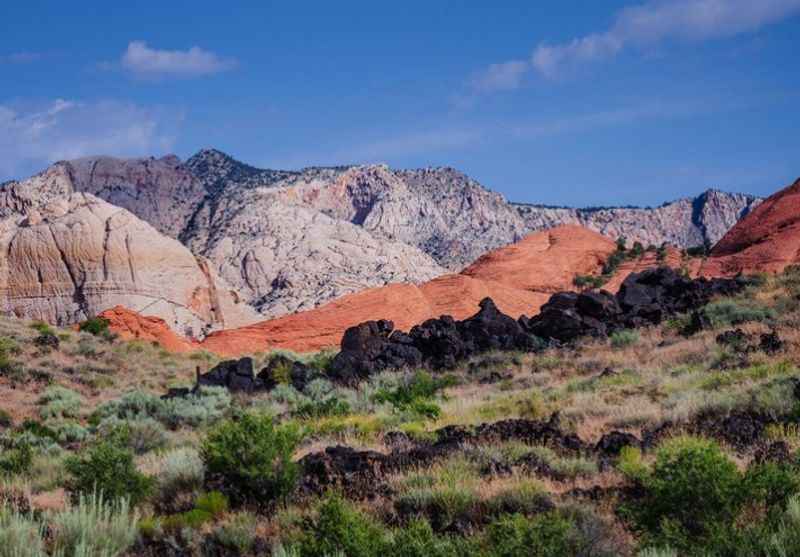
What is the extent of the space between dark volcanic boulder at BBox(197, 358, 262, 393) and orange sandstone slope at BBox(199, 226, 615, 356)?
58.6ft

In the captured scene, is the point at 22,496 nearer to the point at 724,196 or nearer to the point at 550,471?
the point at 550,471

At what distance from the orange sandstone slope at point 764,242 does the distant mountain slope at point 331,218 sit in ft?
129

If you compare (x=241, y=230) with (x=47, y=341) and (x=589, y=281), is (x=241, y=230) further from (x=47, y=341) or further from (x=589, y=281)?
(x=47, y=341)

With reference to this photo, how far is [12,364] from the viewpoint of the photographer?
25.3 metres

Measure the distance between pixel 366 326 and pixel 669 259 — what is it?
1229 inches

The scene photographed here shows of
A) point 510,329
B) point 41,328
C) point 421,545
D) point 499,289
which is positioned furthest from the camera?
point 499,289

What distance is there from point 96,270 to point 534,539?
169ft

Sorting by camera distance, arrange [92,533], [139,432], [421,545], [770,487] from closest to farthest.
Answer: [421,545] → [92,533] → [770,487] → [139,432]

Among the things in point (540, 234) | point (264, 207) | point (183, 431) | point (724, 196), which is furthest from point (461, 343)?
point (724, 196)

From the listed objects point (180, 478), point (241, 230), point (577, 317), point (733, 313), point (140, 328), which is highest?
point (241, 230)

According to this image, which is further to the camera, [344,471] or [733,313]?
[733,313]

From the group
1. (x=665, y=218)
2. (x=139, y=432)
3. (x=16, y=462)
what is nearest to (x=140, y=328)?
(x=139, y=432)

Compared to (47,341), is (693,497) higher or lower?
lower

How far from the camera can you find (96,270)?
52344mm
